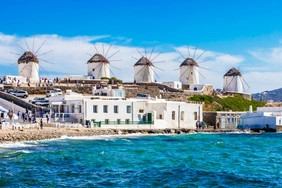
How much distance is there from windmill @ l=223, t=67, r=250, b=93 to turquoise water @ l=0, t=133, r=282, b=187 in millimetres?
51100

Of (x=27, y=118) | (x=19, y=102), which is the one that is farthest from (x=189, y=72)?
(x=27, y=118)

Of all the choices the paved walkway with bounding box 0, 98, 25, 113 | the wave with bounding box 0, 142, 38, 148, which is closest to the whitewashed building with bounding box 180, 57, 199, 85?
the paved walkway with bounding box 0, 98, 25, 113

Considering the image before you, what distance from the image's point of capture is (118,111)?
1785 inches

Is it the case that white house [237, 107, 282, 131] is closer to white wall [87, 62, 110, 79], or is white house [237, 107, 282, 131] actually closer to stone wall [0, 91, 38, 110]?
stone wall [0, 91, 38, 110]

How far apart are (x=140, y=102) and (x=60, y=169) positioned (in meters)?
27.0

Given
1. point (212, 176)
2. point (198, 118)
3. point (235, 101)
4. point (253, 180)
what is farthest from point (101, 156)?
point (235, 101)

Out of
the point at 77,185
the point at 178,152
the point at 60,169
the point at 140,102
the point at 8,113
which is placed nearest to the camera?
the point at 77,185

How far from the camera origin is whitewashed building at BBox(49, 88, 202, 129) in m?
43.7

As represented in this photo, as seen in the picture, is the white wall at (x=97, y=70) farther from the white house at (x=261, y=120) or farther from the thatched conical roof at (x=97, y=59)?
the white house at (x=261, y=120)

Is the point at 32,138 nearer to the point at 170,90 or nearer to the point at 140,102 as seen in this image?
the point at 140,102

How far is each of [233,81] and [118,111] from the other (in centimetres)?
4255

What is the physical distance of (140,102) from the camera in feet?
156

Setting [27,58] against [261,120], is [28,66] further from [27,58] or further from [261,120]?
[261,120]

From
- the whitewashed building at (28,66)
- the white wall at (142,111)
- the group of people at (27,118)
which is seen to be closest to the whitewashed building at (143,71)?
the whitewashed building at (28,66)
